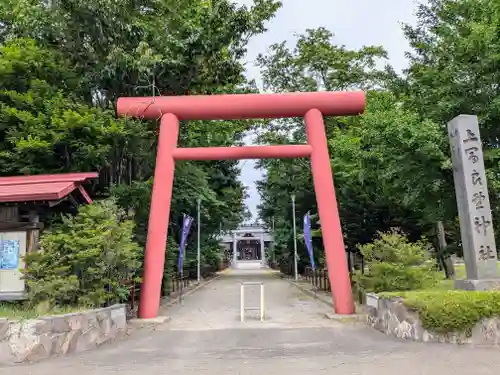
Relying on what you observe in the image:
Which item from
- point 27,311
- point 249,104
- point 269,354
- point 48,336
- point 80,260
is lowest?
point 269,354

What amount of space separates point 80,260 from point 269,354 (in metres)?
4.28

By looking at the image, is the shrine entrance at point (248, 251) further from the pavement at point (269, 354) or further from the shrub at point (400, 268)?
the pavement at point (269, 354)

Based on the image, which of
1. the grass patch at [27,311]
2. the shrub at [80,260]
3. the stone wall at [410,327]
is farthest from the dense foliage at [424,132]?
the grass patch at [27,311]

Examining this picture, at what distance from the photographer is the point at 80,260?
9.27 m

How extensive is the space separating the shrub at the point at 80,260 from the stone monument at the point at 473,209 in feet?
23.8

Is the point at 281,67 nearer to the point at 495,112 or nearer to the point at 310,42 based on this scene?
the point at 310,42

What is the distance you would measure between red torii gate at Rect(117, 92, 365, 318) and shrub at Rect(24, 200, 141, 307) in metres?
2.04

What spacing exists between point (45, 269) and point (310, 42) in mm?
20701

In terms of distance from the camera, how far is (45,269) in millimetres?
9289

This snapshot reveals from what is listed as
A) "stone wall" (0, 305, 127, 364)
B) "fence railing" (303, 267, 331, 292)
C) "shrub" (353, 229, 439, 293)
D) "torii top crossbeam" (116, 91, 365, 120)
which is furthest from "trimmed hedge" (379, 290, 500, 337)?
"fence railing" (303, 267, 331, 292)

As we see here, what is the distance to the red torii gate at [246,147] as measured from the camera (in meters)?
12.2

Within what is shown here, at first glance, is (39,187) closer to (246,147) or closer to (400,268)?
(246,147)

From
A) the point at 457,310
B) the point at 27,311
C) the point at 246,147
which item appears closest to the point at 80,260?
the point at 27,311

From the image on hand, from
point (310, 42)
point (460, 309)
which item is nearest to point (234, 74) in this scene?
point (460, 309)
